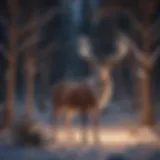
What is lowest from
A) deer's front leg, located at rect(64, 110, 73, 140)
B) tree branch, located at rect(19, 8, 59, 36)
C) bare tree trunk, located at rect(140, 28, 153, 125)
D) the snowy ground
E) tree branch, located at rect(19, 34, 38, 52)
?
the snowy ground

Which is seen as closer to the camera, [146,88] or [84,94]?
[84,94]

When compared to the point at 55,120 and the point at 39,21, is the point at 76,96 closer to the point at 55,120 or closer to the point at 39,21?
the point at 55,120

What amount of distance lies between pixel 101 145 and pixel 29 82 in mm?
1156

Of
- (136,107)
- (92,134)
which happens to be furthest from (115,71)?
(92,134)

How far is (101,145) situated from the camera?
391 cm

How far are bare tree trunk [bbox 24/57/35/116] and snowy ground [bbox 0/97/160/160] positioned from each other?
6 centimetres

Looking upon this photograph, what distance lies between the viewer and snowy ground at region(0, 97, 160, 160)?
3.62 m

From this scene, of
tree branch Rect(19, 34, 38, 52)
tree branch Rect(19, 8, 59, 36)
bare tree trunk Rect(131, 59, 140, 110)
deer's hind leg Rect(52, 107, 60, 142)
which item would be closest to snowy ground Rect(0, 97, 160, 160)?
deer's hind leg Rect(52, 107, 60, 142)

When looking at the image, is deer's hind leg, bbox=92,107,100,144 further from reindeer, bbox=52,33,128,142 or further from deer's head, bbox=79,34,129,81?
deer's head, bbox=79,34,129,81

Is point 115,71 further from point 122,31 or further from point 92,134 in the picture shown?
point 92,134

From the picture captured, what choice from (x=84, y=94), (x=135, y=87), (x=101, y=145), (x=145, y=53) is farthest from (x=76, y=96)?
(x=135, y=87)

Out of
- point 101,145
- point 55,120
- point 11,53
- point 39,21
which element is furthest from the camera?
point 39,21

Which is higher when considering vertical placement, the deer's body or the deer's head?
the deer's head

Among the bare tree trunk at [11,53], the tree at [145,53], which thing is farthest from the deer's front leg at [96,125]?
the bare tree trunk at [11,53]
